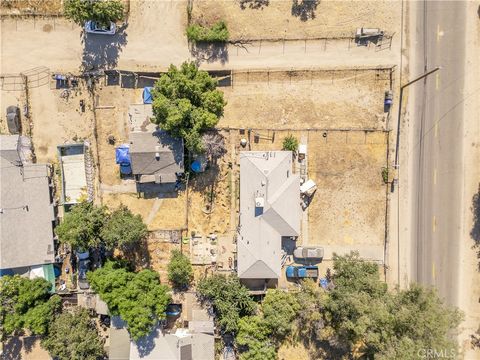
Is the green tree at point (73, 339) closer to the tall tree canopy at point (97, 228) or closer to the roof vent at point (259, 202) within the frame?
the tall tree canopy at point (97, 228)

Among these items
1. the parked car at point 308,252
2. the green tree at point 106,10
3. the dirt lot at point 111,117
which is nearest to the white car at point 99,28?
the green tree at point 106,10

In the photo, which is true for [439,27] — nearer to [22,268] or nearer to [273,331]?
[273,331]

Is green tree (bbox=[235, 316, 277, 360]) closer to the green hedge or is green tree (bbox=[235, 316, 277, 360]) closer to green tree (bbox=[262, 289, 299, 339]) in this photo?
green tree (bbox=[262, 289, 299, 339])

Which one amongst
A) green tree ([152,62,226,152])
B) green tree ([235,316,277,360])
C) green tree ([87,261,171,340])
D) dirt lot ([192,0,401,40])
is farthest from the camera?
dirt lot ([192,0,401,40])

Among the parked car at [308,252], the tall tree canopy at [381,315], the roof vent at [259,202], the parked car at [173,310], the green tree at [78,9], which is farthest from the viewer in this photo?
the parked car at [173,310]

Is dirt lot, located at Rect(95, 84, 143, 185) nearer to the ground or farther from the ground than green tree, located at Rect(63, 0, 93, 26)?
→ nearer to the ground

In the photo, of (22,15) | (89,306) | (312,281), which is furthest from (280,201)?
(22,15)

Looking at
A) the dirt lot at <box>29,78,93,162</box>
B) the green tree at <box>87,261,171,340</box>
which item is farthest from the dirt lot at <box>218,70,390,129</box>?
the green tree at <box>87,261,171,340</box>
